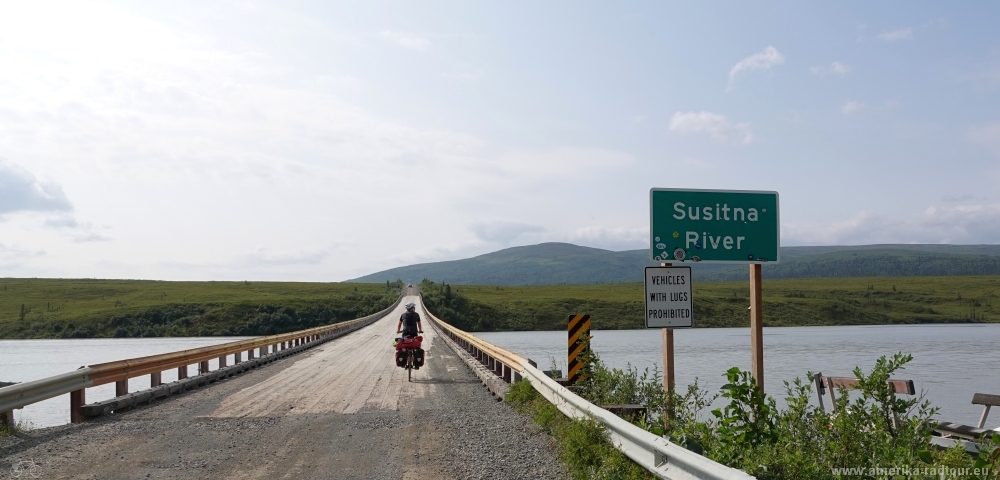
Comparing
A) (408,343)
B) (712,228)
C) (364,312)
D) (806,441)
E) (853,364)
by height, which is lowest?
(364,312)

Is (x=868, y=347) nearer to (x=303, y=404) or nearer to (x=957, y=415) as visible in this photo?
(x=957, y=415)

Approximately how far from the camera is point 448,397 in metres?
15.6

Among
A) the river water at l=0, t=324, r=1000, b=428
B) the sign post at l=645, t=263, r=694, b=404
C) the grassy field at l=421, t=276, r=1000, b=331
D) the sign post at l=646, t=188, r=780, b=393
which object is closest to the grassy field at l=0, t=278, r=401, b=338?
the grassy field at l=421, t=276, r=1000, b=331

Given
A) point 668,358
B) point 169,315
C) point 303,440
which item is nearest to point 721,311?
point 169,315

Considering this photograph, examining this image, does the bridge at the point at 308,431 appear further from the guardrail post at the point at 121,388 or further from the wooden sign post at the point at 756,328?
the wooden sign post at the point at 756,328

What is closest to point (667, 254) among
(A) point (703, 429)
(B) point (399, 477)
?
(A) point (703, 429)

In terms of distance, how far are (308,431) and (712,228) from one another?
19.1 feet

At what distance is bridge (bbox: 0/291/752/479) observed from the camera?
809 cm

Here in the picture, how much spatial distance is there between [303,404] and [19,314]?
95.4 m

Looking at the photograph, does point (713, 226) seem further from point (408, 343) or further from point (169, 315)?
point (169, 315)

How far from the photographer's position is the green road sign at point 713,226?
10016 millimetres

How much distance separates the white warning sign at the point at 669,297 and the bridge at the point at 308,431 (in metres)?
1.39

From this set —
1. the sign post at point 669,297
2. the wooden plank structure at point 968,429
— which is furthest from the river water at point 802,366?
the sign post at point 669,297

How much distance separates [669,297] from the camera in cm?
977
